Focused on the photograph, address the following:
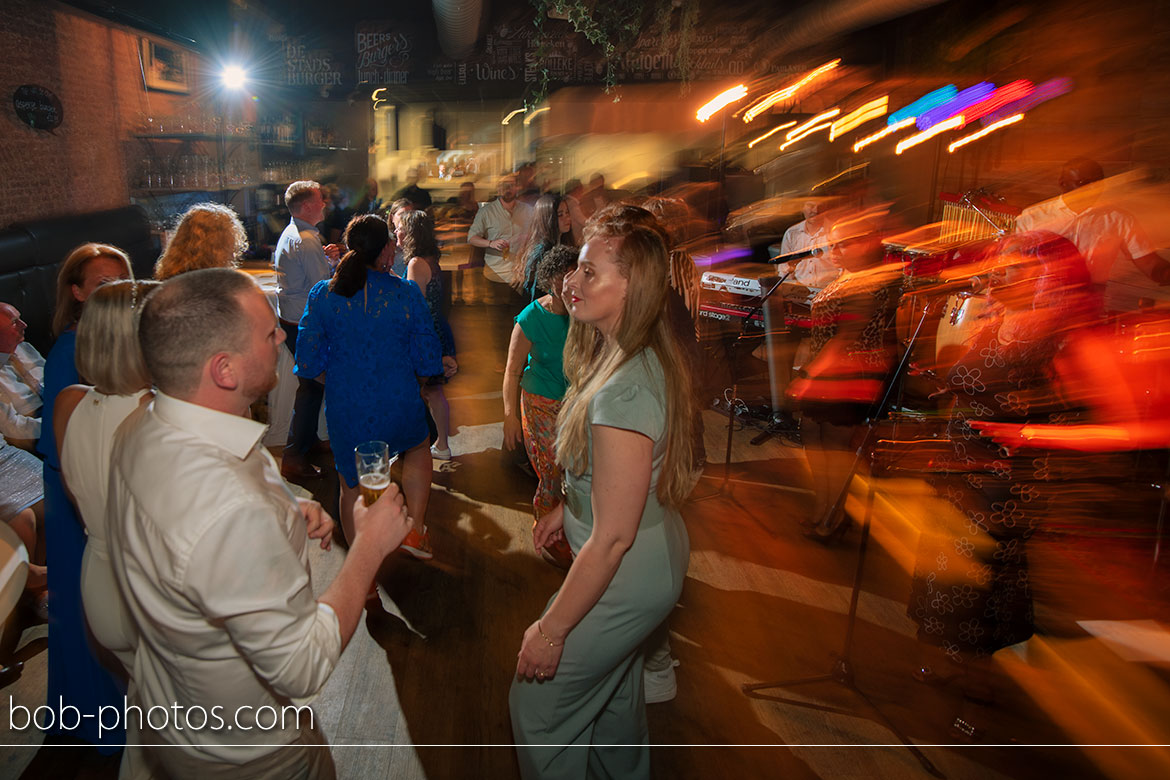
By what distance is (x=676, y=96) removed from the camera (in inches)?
421

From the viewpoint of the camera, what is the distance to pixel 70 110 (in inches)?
257

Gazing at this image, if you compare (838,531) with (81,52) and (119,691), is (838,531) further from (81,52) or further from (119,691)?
(81,52)

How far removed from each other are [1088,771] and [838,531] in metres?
1.62

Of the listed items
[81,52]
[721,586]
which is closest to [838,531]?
[721,586]

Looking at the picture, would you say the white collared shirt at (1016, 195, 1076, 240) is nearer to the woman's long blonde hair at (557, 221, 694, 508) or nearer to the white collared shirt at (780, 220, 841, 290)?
the white collared shirt at (780, 220, 841, 290)

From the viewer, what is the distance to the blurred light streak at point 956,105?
21.2ft

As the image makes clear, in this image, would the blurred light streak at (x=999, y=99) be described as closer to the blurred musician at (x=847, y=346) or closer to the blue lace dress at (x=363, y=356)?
the blurred musician at (x=847, y=346)

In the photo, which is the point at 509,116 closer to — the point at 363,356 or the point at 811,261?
the point at 811,261

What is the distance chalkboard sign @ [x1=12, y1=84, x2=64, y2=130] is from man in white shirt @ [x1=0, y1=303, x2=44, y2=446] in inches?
147

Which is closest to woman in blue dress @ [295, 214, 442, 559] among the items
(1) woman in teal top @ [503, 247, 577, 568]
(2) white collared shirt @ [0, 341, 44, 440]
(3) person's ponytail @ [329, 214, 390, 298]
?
(3) person's ponytail @ [329, 214, 390, 298]

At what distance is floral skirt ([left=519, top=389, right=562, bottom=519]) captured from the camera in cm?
297

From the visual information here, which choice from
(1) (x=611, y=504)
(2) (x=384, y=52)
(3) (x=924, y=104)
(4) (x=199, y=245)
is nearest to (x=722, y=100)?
(3) (x=924, y=104)

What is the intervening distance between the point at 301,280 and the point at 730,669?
3354mm

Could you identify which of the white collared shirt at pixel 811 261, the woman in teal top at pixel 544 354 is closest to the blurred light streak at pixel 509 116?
the white collared shirt at pixel 811 261
